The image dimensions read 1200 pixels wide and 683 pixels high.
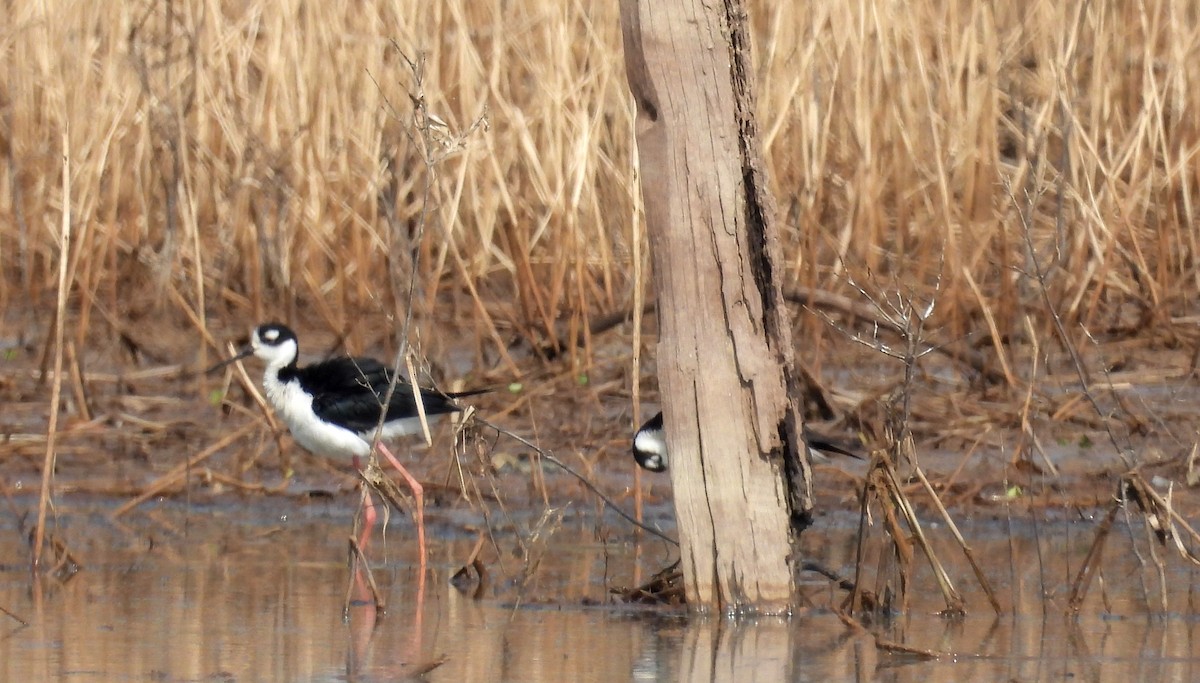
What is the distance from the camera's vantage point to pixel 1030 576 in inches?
227

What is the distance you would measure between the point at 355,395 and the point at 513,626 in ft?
7.35

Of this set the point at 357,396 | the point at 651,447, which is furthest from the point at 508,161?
the point at 651,447

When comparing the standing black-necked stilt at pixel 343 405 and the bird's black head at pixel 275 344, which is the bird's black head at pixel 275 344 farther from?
the standing black-necked stilt at pixel 343 405

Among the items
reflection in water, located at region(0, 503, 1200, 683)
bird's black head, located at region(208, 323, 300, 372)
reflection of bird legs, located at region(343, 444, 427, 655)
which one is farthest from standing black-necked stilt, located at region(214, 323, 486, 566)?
reflection of bird legs, located at region(343, 444, 427, 655)

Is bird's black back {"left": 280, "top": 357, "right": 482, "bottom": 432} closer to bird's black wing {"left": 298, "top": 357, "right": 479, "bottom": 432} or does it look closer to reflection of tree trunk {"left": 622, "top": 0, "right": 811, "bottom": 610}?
bird's black wing {"left": 298, "top": 357, "right": 479, "bottom": 432}

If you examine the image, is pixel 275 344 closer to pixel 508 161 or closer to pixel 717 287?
pixel 508 161

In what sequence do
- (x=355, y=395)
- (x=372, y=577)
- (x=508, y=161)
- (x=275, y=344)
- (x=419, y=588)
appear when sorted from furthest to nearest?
(x=508, y=161), (x=275, y=344), (x=355, y=395), (x=419, y=588), (x=372, y=577)

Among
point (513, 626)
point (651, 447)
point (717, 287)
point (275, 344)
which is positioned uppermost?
point (275, 344)

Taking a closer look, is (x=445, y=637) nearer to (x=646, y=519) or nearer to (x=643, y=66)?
(x=643, y=66)

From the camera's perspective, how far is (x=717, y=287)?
15.6ft

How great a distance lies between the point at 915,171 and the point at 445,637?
463 centimetres

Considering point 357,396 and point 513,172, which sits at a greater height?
point 513,172

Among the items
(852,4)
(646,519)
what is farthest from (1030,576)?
(852,4)

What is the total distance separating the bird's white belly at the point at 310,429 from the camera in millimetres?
6930
